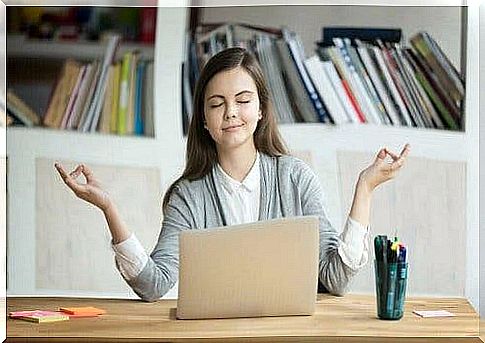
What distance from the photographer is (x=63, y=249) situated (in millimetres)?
2105

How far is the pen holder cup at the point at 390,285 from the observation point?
2.05 metres

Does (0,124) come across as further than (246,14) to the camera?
Yes

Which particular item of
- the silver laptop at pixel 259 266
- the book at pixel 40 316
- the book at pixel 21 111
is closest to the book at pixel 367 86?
the silver laptop at pixel 259 266

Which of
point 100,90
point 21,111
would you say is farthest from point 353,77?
point 21,111

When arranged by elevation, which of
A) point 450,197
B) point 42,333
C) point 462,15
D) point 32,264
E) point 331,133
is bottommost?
point 42,333

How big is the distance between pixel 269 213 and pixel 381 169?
274mm

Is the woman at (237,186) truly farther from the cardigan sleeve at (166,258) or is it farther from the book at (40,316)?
the book at (40,316)

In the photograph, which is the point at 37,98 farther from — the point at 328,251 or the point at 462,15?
the point at 462,15

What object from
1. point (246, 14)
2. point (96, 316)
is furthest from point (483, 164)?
point (96, 316)

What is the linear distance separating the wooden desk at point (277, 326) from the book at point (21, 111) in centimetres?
46

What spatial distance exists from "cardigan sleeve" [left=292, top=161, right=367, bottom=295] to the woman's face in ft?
0.48

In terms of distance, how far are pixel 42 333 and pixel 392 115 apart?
93 cm

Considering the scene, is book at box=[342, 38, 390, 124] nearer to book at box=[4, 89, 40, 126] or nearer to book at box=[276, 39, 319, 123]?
book at box=[276, 39, 319, 123]

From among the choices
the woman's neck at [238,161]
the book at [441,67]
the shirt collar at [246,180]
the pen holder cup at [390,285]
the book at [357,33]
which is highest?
the book at [357,33]
